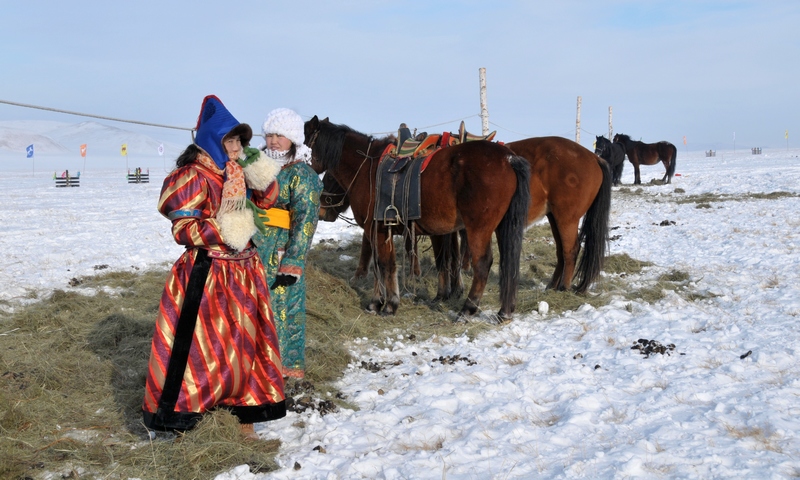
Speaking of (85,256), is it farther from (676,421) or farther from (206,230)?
(676,421)

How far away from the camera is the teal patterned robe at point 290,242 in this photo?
3.69 m

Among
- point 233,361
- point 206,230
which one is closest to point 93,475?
point 233,361

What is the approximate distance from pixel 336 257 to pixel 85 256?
3.58 meters

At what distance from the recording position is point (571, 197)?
6.18m

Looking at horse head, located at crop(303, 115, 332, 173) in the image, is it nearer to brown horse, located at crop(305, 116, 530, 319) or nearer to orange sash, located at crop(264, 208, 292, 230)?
brown horse, located at crop(305, 116, 530, 319)

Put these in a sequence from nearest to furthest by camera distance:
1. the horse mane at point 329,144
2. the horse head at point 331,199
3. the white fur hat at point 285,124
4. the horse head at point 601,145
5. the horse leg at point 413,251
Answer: the white fur hat at point 285,124 < the horse leg at point 413,251 < the horse mane at point 329,144 < the horse head at point 331,199 < the horse head at point 601,145

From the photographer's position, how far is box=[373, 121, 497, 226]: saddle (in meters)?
5.70

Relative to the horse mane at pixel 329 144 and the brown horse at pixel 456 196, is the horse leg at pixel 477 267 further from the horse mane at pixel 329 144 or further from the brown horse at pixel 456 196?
the horse mane at pixel 329 144

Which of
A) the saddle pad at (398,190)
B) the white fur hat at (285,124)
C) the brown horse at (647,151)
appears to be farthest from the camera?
the brown horse at (647,151)

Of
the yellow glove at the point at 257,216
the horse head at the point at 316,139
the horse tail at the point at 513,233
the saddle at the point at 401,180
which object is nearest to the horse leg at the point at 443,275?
the saddle at the point at 401,180

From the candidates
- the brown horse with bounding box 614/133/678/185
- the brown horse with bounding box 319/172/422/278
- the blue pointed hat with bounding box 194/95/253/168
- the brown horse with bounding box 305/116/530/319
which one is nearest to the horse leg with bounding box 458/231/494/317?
the brown horse with bounding box 305/116/530/319

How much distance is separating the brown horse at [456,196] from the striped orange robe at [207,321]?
278cm

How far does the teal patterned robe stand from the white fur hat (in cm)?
18

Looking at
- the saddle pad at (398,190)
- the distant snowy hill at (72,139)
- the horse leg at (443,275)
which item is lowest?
the horse leg at (443,275)
